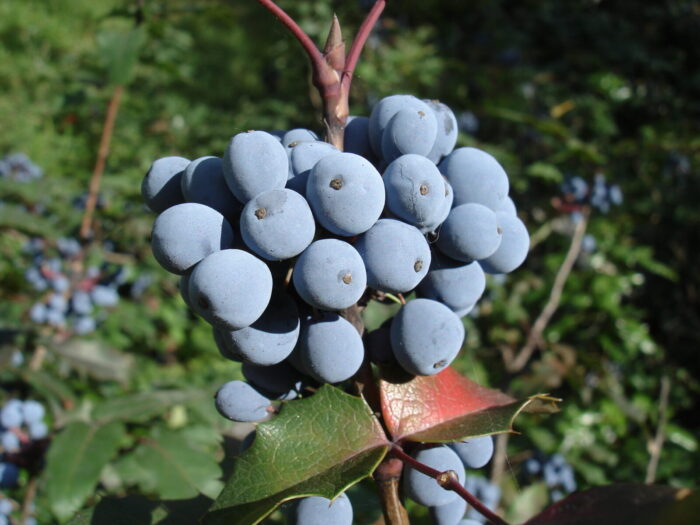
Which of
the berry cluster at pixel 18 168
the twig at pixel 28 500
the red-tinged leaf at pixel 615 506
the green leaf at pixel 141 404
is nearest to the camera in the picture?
the red-tinged leaf at pixel 615 506

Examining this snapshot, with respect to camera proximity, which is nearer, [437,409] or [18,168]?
[437,409]

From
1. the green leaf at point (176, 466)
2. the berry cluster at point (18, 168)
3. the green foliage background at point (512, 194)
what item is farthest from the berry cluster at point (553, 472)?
the berry cluster at point (18, 168)

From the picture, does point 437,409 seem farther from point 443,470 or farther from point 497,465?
point 497,465

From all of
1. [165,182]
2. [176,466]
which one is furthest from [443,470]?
[176,466]

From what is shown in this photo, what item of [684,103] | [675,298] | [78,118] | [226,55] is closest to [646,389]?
[675,298]

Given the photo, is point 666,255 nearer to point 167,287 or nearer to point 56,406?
point 167,287

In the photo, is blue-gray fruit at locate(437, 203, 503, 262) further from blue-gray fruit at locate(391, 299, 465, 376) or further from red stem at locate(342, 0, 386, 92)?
red stem at locate(342, 0, 386, 92)

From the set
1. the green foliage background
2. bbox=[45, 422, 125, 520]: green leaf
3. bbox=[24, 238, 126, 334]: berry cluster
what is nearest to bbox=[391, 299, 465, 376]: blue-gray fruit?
the green foliage background

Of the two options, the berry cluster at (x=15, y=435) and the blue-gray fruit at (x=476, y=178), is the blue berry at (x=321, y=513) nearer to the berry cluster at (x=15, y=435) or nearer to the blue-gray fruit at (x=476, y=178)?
the blue-gray fruit at (x=476, y=178)
